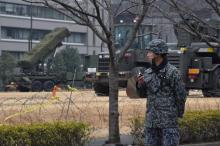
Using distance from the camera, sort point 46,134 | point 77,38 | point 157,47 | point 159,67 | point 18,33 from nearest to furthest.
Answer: point 157,47 → point 159,67 → point 46,134 → point 18,33 → point 77,38

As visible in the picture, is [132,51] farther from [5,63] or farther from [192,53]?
[5,63]

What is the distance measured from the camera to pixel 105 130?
13430 mm

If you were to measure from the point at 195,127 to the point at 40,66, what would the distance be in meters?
36.1

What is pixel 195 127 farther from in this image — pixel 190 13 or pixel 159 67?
pixel 159 67

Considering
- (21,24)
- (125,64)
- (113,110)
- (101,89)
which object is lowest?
(101,89)

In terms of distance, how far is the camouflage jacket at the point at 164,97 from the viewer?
23.5 ft

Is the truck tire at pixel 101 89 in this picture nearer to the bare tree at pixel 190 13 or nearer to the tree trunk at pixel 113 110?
the bare tree at pixel 190 13

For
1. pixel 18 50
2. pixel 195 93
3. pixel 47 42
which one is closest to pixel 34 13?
pixel 18 50

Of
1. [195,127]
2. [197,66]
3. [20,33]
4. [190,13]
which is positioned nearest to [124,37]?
[197,66]

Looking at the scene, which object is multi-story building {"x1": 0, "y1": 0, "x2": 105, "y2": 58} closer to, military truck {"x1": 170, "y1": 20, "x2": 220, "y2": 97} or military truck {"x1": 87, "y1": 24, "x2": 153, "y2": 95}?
military truck {"x1": 87, "y1": 24, "x2": 153, "y2": 95}

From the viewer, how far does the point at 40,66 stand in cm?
4691

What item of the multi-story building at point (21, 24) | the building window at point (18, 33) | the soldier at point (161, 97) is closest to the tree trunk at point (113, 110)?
the soldier at point (161, 97)

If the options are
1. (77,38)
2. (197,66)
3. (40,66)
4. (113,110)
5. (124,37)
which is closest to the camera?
(113,110)

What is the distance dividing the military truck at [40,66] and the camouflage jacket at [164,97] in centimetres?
3539
